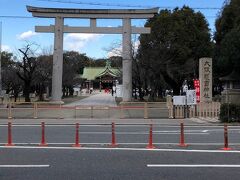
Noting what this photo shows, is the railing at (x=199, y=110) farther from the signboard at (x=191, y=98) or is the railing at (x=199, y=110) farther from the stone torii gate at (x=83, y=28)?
the stone torii gate at (x=83, y=28)

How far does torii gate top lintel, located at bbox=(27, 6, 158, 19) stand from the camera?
51250 millimetres

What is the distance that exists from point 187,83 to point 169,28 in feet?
32.3

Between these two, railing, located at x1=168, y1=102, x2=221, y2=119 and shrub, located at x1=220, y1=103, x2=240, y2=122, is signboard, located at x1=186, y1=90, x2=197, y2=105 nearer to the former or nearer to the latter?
railing, located at x1=168, y1=102, x2=221, y2=119

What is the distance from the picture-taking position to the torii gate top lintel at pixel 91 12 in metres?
51.2

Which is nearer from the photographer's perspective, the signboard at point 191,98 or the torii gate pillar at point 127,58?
the signboard at point 191,98

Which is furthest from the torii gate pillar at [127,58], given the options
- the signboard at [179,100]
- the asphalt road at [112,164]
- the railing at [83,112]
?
the asphalt road at [112,164]

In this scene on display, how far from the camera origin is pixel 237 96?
153 ft

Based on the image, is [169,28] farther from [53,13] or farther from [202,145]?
[202,145]

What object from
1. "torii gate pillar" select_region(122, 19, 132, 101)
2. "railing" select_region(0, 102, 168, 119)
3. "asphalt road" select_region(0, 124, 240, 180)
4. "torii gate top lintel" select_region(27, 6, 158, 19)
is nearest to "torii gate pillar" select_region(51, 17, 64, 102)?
"torii gate top lintel" select_region(27, 6, 158, 19)

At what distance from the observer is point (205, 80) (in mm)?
33188

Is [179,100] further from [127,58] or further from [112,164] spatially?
[127,58]

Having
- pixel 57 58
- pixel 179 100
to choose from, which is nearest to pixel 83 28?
pixel 57 58

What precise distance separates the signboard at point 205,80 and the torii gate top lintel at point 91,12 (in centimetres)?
1974

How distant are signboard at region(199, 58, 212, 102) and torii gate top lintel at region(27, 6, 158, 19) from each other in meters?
19.7
